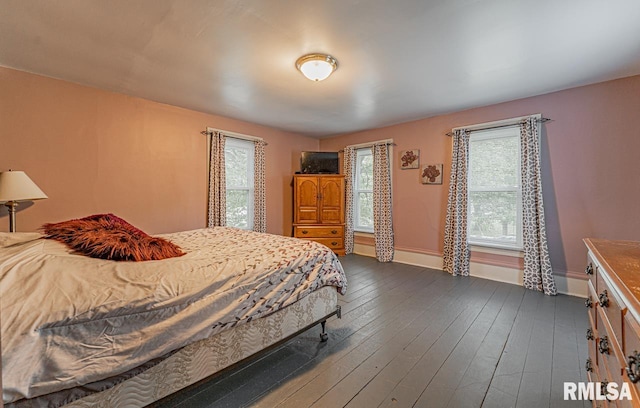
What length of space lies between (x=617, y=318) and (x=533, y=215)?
113 inches

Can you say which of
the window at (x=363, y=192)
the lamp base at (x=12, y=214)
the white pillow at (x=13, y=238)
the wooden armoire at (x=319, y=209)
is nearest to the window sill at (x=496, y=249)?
the window at (x=363, y=192)

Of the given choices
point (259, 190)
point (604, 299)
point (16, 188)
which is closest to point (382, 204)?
point (259, 190)

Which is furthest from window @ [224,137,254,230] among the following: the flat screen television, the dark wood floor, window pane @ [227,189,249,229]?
the dark wood floor

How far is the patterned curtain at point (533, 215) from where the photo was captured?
3.15m

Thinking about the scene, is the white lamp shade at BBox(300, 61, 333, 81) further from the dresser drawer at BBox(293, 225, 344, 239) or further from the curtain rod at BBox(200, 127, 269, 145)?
the dresser drawer at BBox(293, 225, 344, 239)

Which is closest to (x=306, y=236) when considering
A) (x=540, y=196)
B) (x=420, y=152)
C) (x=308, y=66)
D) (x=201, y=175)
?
(x=201, y=175)

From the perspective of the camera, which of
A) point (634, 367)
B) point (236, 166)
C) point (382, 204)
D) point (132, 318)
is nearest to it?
point (634, 367)

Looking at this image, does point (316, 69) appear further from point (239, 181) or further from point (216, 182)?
point (239, 181)

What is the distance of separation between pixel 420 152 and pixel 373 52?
240 centimetres

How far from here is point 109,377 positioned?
1.09 meters

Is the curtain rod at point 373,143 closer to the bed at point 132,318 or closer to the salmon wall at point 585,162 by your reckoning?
the salmon wall at point 585,162

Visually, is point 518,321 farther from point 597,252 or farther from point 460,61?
point 460,61

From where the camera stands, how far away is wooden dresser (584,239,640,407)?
0.69 m

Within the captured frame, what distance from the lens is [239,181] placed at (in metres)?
4.39
